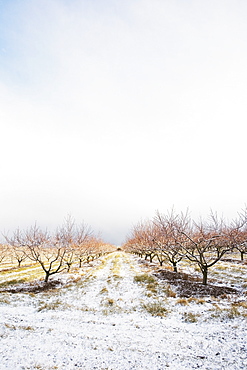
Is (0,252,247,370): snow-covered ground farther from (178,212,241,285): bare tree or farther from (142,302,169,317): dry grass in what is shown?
(178,212,241,285): bare tree

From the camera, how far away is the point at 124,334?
774 centimetres

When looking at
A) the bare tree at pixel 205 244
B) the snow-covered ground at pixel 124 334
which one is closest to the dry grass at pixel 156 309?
the snow-covered ground at pixel 124 334

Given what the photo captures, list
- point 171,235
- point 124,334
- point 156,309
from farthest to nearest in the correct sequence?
1. point 171,235
2. point 156,309
3. point 124,334

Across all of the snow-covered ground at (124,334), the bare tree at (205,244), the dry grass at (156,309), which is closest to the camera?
the snow-covered ground at (124,334)

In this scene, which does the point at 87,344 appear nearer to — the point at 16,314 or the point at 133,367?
the point at 133,367

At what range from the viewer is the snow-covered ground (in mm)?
5914

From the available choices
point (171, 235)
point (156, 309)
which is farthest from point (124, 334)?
point (171, 235)

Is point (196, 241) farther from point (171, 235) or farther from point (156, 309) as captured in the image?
point (156, 309)

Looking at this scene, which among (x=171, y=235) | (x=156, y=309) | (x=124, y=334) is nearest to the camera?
(x=124, y=334)

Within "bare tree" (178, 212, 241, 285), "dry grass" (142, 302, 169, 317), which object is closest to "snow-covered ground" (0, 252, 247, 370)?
"dry grass" (142, 302, 169, 317)

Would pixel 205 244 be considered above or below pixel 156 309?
above

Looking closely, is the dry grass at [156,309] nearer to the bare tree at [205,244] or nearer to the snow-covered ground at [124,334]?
the snow-covered ground at [124,334]

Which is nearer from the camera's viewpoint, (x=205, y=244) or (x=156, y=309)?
(x=156, y=309)

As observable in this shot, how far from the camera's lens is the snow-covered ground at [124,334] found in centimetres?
591
